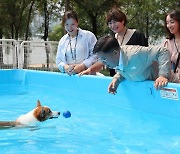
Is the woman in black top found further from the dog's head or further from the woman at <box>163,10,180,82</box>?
the dog's head

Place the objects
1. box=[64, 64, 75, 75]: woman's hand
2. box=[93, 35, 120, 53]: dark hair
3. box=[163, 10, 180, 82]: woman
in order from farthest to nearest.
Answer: box=[64, 64, 75, 75]: woman's hand
box=[163, 10, 180, 82]: woman
box=[93, 35, 120, 53]: dark hair

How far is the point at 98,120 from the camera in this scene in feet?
13.9

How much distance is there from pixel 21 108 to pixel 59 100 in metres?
0.76

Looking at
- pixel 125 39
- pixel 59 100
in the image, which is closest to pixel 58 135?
pixel 125 39

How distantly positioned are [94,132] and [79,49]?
6.18 feet

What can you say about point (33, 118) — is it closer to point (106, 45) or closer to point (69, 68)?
point (106, 45)

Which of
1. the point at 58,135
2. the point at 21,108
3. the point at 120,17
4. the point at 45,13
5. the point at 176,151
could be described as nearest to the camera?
the point at 176,151

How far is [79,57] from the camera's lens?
17.3 ft

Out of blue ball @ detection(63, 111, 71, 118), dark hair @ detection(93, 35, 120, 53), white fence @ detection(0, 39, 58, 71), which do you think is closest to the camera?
dark hair @ detection(93, 35, 120, 53)

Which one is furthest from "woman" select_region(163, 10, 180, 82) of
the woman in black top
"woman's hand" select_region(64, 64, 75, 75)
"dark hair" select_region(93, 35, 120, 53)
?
"woman's hand" select_region(64, 64, 75, 75)

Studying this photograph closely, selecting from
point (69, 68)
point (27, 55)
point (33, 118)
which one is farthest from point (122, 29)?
point (27, 55)

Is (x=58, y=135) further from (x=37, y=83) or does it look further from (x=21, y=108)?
(x=37, y=83)

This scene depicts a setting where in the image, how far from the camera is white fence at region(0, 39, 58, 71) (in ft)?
30.6

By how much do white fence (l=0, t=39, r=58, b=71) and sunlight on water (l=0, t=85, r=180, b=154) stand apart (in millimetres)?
4192
